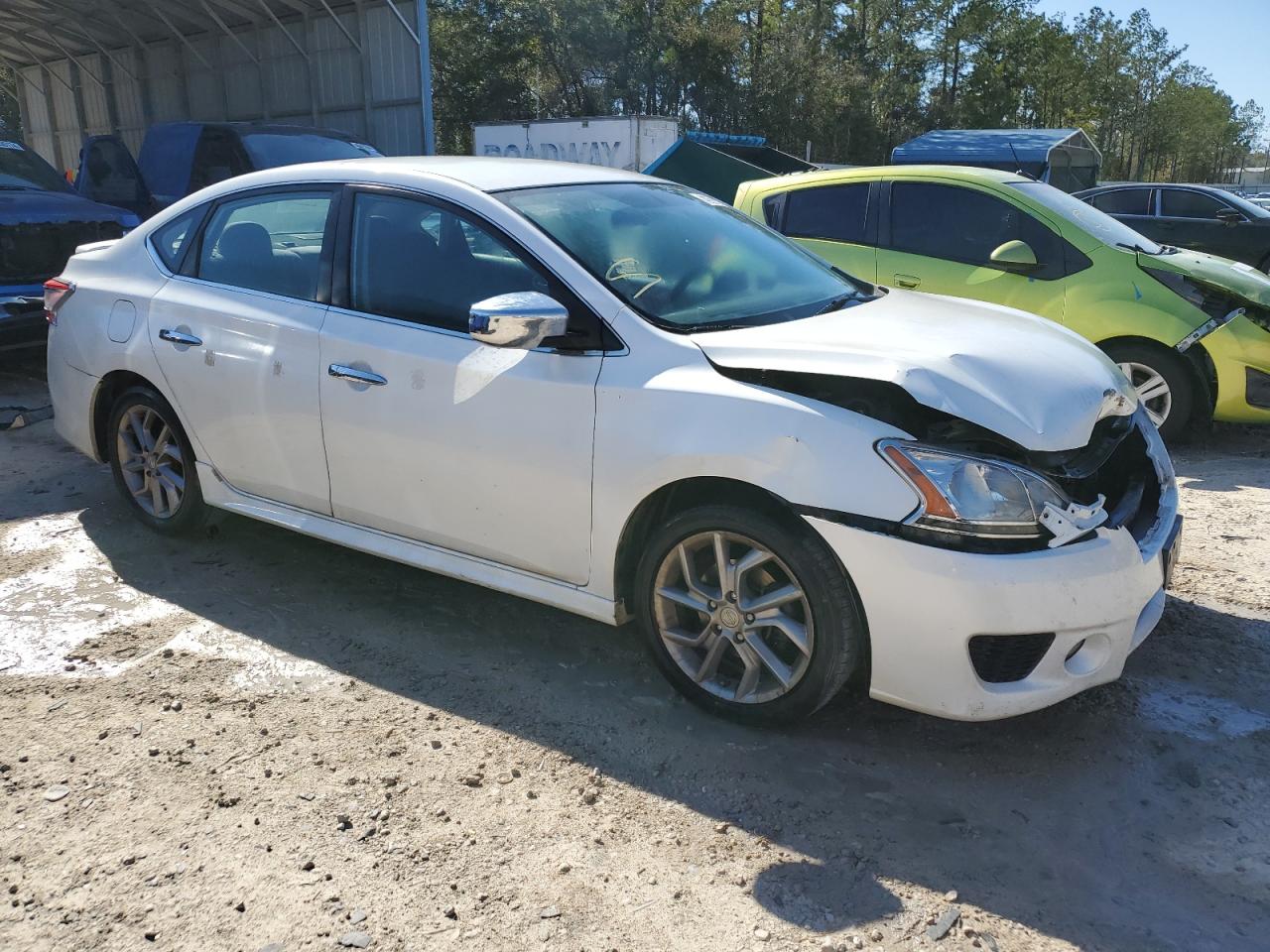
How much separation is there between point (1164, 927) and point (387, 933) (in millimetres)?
1780

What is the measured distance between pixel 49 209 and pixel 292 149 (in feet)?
8.80

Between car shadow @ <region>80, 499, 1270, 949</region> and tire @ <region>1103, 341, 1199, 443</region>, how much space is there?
2.57 meters

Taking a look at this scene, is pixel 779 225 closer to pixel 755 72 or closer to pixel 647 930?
pixel 647 930

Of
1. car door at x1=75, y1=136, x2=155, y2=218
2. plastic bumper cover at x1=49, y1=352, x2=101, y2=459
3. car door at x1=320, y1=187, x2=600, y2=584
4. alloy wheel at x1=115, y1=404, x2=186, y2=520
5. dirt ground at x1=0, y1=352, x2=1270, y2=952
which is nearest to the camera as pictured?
dirt ground at x1=0, y1=352, x2=1270, y2=952

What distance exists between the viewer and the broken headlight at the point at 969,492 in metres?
2.63

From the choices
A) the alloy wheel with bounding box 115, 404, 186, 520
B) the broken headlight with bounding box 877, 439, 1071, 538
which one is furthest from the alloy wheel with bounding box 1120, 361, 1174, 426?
the alloy wheel with bounding box 115, 404, 186, 520

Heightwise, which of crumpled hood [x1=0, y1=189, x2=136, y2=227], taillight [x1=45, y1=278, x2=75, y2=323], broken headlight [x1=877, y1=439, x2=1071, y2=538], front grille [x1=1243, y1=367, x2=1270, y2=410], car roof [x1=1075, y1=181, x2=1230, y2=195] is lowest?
front grille [x1=1243, y1=367, x2=1270, y2=410]

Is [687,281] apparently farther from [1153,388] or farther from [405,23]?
[405,23]

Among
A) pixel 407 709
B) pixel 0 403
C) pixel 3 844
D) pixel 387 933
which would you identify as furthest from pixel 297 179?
pixel 0 403

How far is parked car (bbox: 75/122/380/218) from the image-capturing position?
32.2ft

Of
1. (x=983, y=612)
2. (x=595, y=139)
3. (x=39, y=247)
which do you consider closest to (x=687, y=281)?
(x=983, y=612)

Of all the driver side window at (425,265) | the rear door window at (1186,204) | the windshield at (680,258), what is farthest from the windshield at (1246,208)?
the driver side window at (425,265)

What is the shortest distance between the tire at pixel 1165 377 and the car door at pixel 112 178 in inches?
351

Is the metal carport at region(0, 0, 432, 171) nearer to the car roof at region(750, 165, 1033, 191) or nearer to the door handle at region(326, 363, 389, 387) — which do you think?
the car roof at region(750, 165, 1033, 191)
